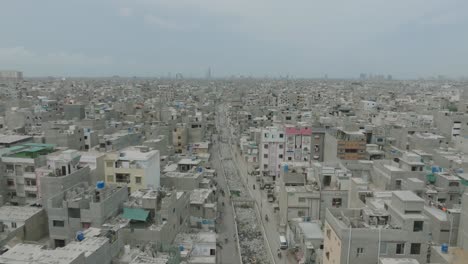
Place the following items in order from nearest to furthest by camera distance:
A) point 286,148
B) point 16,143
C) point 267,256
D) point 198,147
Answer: point 267,256 → point 16,143 → point 286,148 → point 198,147

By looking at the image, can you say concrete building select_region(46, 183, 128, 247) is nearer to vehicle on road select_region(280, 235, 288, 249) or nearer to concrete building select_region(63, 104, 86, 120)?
vehicle on road select_region(280, 235, 288, 249)

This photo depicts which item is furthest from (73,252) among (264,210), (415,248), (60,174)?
(264,210)

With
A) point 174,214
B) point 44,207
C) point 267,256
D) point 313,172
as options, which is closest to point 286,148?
point 313,172

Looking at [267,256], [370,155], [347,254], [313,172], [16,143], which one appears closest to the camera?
[347,254]

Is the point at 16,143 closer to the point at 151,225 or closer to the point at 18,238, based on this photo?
the point at 18,238

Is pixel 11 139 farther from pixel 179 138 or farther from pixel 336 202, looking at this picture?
pixel 336 202

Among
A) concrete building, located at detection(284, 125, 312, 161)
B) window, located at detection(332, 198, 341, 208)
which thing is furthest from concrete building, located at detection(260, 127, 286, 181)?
window, located at detection(332, 198, 341, 208)

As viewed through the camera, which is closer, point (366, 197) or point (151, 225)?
point (151, 225)

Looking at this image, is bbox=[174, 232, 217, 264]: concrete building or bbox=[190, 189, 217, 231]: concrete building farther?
bbox=[190, 189, 217, 231]: concrete building
